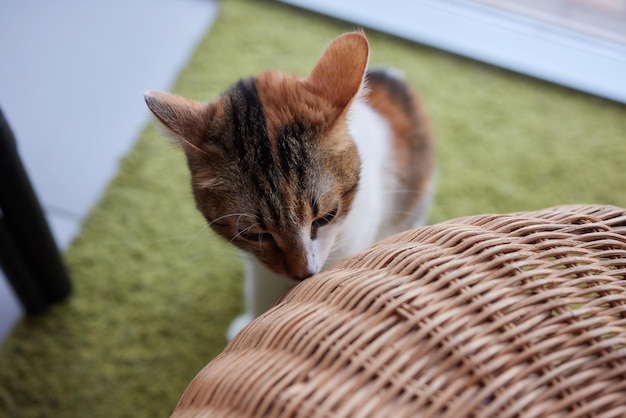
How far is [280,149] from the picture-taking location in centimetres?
96

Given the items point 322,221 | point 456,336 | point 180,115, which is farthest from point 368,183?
point 456,336

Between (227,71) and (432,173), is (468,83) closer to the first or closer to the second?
(432,173)

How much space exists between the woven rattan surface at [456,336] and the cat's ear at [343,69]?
0.95ft

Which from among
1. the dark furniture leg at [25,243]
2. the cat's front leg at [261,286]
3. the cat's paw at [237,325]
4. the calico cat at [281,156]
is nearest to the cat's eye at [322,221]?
the calico cat at [281,156]

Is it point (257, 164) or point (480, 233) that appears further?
point (257, 164)

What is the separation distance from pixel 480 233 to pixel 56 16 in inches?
78.4

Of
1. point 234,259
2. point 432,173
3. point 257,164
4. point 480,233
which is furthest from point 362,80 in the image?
point 234,259

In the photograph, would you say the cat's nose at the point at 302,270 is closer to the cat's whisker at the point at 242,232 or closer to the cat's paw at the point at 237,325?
Answer: the cat's whisker at the point at 242,232

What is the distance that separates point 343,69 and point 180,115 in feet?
0.93

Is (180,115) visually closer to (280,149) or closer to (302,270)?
(280,149)

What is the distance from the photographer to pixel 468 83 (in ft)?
6.70

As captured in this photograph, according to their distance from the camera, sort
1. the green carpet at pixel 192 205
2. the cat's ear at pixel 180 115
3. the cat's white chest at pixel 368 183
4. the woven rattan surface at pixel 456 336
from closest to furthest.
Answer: the woven rattan surface at pixel 456 336 → the cat's ear at pixel 180 115 → the cat's white chest at pixel 368 183 → the green carpet at pixel 192 205

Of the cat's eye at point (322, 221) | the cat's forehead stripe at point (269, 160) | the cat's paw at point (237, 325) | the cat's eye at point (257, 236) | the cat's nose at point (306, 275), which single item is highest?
the cat's forehead stripe at point (269, 160)

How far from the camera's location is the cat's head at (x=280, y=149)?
958 mm
